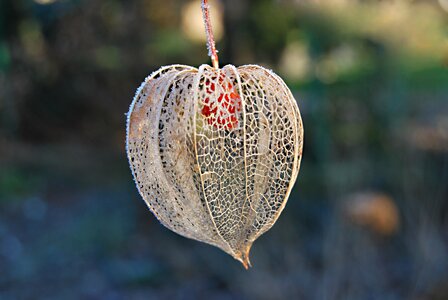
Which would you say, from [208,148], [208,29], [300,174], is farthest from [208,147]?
[300,174]

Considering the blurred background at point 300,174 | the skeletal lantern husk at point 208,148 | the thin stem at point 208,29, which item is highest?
the thin stem at point 208,29

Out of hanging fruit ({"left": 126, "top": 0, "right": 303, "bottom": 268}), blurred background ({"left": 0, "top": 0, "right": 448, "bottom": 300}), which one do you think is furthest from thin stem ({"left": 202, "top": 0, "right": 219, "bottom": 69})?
blurred background ({"left": 0, "top": 0, "right": 448, "bottom": 300})

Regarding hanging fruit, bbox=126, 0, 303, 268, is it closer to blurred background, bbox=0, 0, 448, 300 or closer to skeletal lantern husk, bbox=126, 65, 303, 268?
skeletal lantern husk, bbox=126, 65, 303, 268

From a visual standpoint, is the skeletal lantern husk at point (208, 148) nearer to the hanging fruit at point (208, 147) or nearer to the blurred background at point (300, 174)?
the hanging fruit at point (208, 147)

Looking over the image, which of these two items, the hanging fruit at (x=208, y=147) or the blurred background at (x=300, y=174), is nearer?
the hanging fruit at (x=208, y=147)

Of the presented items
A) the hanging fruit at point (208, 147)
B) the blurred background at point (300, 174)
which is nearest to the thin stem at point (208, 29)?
the hanging fruit at point (208, 147)
